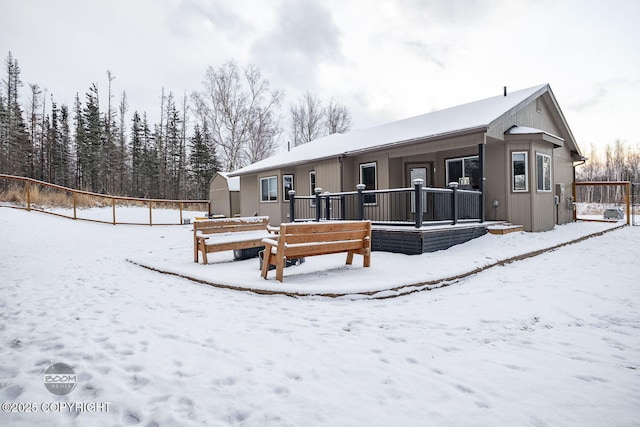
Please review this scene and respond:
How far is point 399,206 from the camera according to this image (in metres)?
11.4

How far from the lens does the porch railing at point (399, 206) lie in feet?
27.5

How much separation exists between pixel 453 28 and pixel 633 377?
14.9 metres

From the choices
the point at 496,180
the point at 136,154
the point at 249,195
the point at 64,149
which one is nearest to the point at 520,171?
the point at 496,180

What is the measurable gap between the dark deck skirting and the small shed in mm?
14383

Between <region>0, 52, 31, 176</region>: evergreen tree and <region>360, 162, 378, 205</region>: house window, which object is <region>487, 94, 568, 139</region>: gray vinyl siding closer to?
<region>360, 162, 378, 205</region>: house window

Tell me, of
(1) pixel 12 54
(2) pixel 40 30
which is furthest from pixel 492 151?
(1) pixel 12 54

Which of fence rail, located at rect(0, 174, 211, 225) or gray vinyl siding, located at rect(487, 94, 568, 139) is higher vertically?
gray vinyl siding, located at rect(487, 94, 568, 139)

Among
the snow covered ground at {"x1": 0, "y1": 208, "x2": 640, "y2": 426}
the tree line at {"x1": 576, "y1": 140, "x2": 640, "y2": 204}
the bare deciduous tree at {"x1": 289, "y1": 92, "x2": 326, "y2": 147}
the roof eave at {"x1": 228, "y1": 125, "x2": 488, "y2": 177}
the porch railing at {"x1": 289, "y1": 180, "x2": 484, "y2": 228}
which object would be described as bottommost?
the snow covered ground at {"x1": 0, "y1": 208, "x2": 640, "y2": 426}

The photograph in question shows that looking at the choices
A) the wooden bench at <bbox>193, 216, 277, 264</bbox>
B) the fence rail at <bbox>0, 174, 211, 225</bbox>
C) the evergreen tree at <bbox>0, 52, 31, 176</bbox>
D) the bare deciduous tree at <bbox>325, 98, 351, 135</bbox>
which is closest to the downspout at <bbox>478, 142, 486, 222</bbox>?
the wooden bench at <bbox>193, 216, 277, 264</bbox>

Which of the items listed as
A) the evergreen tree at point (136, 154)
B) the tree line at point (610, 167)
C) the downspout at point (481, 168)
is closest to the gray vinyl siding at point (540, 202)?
the downspout at point (481, 168)

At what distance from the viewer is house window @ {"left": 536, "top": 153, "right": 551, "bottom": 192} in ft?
34.5

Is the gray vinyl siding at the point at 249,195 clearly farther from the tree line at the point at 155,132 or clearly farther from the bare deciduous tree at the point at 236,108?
the bare deciduous tree at the point at 236,108

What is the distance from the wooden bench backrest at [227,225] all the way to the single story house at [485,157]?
17.0ft

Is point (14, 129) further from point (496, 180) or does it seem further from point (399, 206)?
point (496, 180)
